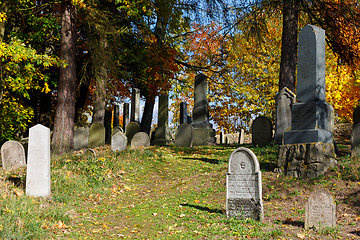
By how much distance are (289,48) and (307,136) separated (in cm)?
586

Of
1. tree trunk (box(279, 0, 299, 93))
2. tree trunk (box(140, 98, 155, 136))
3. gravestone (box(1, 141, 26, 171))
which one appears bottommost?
gravestone (box(1, 141, 26, 171))

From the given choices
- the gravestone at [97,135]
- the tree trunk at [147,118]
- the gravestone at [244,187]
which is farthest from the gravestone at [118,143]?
the gravestone at [244,187]

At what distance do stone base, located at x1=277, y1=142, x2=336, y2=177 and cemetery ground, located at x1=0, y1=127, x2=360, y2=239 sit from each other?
0.26 meters

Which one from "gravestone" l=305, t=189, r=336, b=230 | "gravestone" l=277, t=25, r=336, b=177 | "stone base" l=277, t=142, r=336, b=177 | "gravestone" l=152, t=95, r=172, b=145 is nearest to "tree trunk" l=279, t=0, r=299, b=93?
"gravestone" l=277, t=25, r=336, b=177

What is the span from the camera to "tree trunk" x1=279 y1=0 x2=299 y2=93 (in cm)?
1428

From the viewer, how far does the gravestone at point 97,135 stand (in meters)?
18.7

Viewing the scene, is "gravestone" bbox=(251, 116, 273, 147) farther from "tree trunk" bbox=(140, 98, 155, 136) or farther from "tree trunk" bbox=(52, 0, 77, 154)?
"tree trunk" bbox=(140, 98, 155, 136)

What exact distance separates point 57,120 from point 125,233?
26.3 ft

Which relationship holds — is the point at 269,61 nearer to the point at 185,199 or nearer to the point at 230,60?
the point at 230,60

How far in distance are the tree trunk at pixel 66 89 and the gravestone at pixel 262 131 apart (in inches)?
302

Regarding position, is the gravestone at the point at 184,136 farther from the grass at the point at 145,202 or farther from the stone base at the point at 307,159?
the stone base at the point at 307,159

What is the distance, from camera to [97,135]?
1877 centimetres

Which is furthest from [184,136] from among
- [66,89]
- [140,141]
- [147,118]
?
[66,89]

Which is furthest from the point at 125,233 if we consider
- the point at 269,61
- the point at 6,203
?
the point at 269,61
